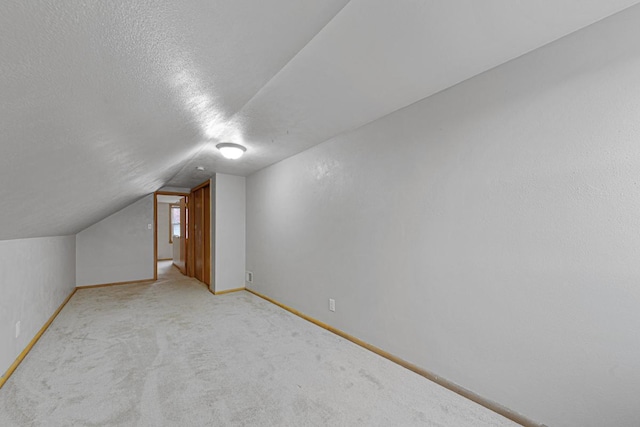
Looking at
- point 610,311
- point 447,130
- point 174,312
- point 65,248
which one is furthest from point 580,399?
point 65,248

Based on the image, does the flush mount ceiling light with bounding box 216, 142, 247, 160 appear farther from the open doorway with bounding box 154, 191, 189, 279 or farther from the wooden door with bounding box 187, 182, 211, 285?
the open doorway with bounding box 154, 191, 189, 279

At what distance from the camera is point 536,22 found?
4.35 feet

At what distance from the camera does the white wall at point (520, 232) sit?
129cm

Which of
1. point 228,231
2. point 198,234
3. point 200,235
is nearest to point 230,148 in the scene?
point 228,231

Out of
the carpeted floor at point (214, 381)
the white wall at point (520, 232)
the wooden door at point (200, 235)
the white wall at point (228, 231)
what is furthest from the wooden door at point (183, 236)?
the white wall at point (520, 232)

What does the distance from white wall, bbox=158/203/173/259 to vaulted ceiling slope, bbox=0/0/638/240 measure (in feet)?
24.8

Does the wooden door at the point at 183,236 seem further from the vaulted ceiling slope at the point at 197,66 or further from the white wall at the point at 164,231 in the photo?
the vaulted ceiling slope at the point at 197,66

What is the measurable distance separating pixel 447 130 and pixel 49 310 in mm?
4559

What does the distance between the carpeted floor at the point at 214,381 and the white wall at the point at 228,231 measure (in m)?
1.29

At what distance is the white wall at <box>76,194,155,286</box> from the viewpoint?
4902mm

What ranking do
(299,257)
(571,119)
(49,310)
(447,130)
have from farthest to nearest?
(299,257) < (49,310) < (447,130) < (571,119)

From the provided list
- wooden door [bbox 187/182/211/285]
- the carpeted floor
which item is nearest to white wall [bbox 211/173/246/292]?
wooden door [bbox 187/182/211/285]

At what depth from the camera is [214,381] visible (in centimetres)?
195

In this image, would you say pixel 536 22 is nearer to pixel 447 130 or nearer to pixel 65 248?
pixel 447 130
